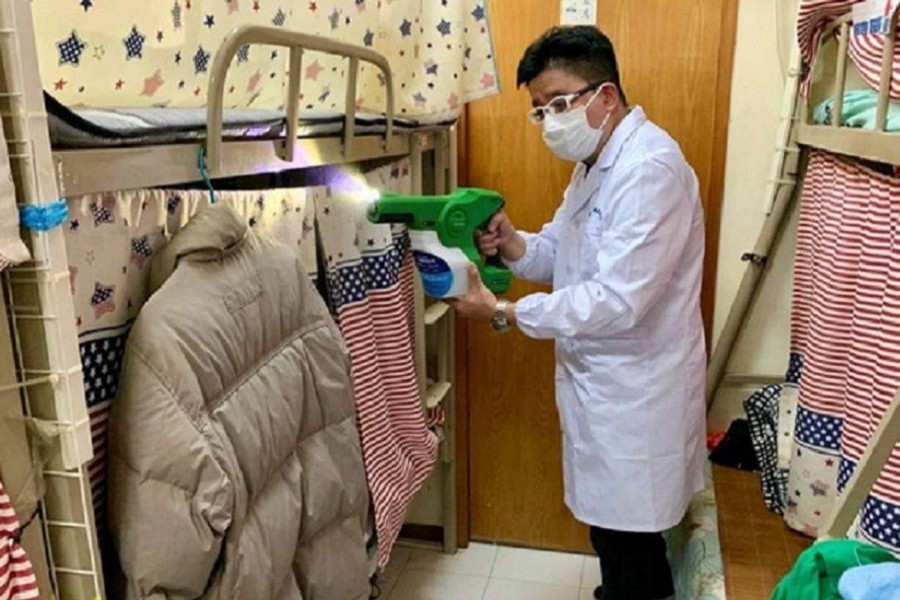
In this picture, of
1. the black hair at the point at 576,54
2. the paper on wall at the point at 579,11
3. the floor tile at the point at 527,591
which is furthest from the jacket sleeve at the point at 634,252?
the floor tile at the point at 527,591

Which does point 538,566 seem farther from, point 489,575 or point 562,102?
point 562,102

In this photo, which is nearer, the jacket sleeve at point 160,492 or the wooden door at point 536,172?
the jacket sleeve at point 160,492

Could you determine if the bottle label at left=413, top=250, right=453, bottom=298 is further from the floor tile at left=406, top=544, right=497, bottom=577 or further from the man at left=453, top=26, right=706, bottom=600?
the floor tile at left=406, top=544, right=497, bottom=577

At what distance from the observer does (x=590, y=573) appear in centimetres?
250

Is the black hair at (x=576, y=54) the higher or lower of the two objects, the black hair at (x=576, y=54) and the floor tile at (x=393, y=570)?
the higher

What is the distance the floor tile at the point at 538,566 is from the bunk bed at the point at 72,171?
1.57m

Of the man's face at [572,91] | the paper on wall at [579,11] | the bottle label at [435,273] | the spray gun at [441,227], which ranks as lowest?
the bottle label at [435,273]

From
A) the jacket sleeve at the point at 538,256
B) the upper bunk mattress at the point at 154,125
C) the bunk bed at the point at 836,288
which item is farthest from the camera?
the jacket sleeve at the point at 538,256

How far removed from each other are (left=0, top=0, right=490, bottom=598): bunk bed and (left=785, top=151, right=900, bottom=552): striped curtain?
38.3 inches

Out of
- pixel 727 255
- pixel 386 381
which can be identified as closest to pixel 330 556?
pixel 386 381

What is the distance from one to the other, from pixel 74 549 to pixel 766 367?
2035 millimetres

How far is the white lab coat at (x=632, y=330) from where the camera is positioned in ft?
5.37

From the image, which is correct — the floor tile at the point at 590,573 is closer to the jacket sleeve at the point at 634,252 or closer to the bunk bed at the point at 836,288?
the bunk bed at the point at 836,288

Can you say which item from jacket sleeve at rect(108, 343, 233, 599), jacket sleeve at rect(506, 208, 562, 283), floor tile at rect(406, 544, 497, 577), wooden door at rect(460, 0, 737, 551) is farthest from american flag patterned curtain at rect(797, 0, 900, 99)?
floor tile at rect(406, 544, 497, 577)
